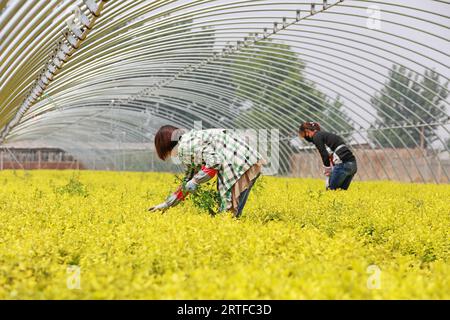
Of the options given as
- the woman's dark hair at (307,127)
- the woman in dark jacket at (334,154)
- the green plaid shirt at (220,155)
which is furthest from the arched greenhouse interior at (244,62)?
the woman in dark jacket at (334,154)

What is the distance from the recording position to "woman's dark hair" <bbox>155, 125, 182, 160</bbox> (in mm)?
6168

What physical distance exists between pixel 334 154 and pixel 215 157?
4947 mm

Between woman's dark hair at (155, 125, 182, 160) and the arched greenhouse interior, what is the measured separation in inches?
97.8

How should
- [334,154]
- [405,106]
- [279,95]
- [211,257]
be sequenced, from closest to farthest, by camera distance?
[211,257], [334,154], [405,106], [279,95]

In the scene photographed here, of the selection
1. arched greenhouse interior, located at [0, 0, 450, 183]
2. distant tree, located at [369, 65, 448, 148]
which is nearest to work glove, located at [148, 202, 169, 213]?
arched greenhouse interior, located at [0, 0, 450, 183]

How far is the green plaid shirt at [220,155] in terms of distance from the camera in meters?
6.17

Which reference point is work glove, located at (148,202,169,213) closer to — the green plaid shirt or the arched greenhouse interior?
the green plaid shirt

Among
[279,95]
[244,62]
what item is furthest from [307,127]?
[279,95]

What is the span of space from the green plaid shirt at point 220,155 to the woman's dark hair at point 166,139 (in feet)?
0.24

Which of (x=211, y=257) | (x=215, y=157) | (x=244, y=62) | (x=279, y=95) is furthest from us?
(x=279, y=95)

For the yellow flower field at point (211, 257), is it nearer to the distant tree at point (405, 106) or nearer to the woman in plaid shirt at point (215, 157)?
the woman in plaid shirt at point (215, 157)

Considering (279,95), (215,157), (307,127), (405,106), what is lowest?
(215,157)

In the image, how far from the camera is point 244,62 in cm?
2055

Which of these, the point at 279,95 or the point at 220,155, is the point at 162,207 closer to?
the point at 220,155
